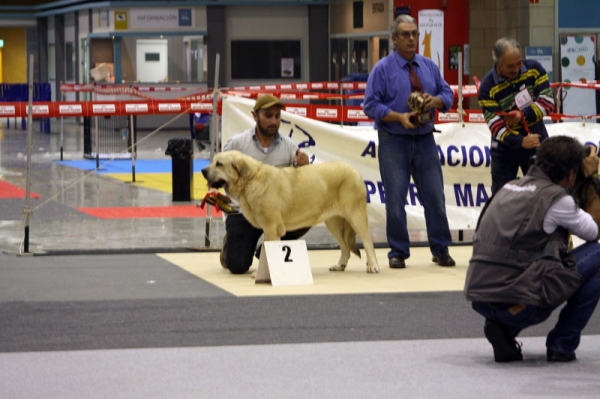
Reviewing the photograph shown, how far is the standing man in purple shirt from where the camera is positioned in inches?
360

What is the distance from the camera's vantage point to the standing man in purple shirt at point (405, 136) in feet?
30.0

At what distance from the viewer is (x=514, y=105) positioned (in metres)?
8.97

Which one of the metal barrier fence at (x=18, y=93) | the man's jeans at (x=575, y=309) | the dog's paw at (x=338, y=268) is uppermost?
the metal barrier fence at (x=18, y=93)

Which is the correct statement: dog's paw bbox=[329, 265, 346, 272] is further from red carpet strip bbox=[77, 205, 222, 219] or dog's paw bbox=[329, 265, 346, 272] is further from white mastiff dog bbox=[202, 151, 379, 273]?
red carpet strip bbox=[77, 205, 222, 219]

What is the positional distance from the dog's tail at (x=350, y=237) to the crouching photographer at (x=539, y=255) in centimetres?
308

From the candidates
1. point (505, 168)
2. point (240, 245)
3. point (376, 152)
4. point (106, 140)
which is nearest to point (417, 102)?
point (505, 168)

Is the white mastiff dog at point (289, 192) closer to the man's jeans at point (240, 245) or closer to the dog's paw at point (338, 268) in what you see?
the dog's paw at point (338, 268)

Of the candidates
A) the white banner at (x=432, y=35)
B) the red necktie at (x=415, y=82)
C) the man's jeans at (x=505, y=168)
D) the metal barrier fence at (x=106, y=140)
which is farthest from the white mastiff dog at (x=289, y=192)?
the white banner at (x=432, y=35)

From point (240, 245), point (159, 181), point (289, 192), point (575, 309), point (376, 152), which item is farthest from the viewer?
point (159, 181)

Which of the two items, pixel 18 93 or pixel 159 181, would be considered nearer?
pixel 159 181

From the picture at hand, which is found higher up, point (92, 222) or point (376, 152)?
point (376, 152)

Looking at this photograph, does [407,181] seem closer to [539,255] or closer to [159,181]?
[539,255]

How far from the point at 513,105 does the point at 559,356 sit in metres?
3.29

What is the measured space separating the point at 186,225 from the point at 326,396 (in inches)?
284
